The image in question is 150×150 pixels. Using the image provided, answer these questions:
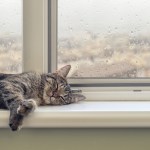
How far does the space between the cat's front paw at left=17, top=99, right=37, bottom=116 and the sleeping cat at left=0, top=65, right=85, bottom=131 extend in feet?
0.18

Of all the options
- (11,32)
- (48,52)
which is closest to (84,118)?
(48,52)

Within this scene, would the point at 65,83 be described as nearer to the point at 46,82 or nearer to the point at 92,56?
the point at 46,82

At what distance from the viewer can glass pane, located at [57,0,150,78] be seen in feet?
4.98

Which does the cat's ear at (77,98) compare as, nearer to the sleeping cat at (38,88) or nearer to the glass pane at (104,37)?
the sleeping cat at (38,88)

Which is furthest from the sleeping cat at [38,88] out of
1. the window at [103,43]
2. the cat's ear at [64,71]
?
the window at [103,43]

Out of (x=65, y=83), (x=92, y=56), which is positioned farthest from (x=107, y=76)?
(x=65, y=83)

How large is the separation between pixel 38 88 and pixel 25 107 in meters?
0.25

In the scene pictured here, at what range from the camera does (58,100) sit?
1.35 meters

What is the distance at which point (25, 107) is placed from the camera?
113 cm

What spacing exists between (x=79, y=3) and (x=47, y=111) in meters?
0.56

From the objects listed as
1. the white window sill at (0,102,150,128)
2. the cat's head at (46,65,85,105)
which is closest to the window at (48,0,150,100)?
the cat's head at (46,65,85,105)

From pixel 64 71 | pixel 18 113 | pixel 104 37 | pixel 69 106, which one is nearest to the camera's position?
pixel 18 113

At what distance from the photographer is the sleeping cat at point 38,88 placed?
1.24m

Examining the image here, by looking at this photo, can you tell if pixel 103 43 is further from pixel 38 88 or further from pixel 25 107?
pixel 25 107
